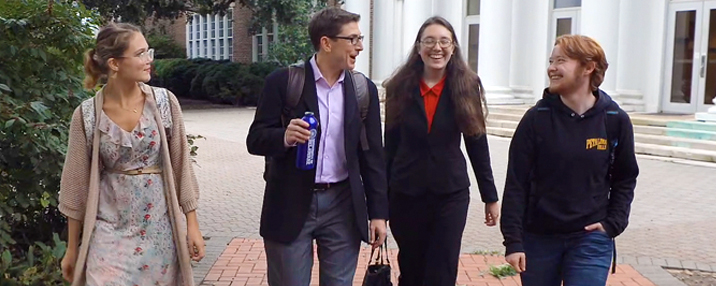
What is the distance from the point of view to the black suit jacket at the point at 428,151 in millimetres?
4020

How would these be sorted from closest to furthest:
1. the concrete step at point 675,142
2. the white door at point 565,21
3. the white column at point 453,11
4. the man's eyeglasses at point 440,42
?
the man's eyeglasses at point 440,42 → the concrete step at point 675,142 → the white door at point 565,21 → the white column at point 453,11

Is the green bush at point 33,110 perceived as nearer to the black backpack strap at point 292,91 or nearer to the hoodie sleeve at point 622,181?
the black backpack strap at point 292,91

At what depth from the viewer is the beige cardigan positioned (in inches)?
123

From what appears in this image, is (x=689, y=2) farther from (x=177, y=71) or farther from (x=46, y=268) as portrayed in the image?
(x=177, y=71)

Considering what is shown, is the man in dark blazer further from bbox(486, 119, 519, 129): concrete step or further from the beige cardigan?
bbox(486, 119, 519, 129): concrete step

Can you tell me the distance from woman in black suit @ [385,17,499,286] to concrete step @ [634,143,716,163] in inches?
374

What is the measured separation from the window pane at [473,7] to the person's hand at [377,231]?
18.3m

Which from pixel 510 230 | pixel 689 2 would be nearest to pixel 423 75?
pixel 510 230

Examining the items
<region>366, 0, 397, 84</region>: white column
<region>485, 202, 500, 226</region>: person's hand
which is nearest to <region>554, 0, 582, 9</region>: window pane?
<region>366, 0, 397, 84</region>: white column

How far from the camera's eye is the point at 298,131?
3225 mm

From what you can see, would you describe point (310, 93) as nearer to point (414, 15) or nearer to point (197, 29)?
point (414, 15)

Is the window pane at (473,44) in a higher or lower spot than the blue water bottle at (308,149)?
higher

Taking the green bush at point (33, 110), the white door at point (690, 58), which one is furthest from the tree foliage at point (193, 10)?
the green bush at point (33, 110)

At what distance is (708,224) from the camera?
8.02 metres
